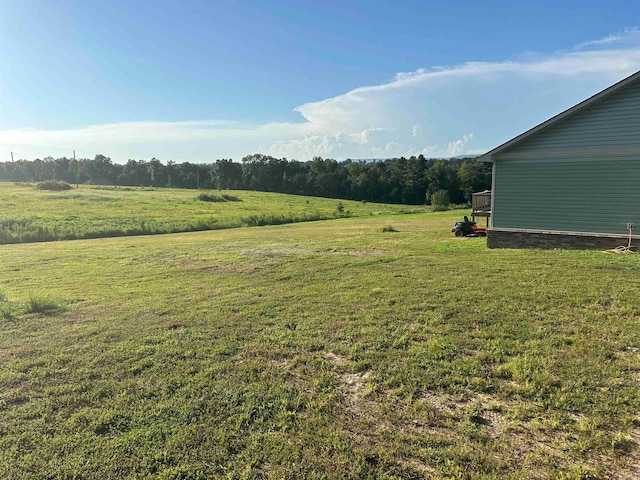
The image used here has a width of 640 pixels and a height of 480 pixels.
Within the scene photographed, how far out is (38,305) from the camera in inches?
229

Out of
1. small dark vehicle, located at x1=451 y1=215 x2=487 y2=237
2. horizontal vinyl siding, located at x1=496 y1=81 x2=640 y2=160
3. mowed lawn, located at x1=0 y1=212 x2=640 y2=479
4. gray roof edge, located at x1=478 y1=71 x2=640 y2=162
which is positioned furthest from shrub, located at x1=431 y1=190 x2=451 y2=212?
mowed lawn, located at x1=0 y1=212 x2=640 y2=479

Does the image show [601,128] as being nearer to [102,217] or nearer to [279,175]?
[102,217]

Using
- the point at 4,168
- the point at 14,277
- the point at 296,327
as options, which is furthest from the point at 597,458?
the point at 4,168

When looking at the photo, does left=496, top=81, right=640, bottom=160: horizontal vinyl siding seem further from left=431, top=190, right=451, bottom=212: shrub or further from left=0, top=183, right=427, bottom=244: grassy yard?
left=431, top=190, right=451, bottom=212: shrub

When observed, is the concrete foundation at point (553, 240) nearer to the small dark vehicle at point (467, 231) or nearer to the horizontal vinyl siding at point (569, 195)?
the horizontal vinyl siding at point (569, 195)

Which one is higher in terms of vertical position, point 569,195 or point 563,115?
point 563,115

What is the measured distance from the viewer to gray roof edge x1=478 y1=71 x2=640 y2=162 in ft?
30.5

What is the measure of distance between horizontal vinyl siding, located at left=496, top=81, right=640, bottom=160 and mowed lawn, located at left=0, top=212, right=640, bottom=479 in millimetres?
5056

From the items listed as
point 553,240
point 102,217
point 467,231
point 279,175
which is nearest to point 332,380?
point 553,240

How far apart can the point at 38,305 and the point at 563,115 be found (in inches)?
461

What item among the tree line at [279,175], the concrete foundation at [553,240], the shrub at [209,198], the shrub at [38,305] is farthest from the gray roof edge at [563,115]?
the tree line at [279,175]

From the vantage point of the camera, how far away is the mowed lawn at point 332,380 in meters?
2.47

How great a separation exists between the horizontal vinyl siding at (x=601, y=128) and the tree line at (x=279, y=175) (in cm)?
5511

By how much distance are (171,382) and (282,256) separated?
7.02 m
